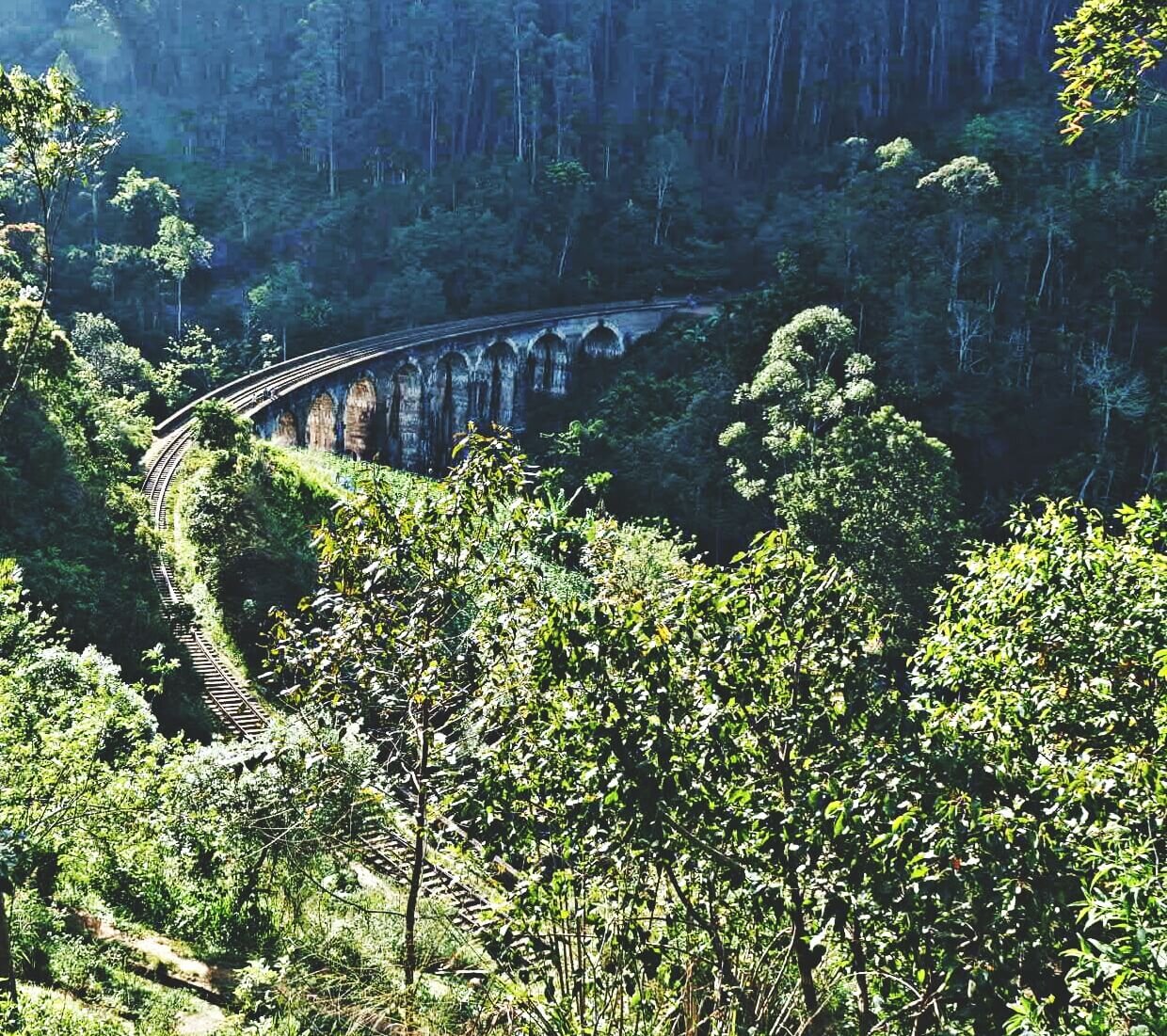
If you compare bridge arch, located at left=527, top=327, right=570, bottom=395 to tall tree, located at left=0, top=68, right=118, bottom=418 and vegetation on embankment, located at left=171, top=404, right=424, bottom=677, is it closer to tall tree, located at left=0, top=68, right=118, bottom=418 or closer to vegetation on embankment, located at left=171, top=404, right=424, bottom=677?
vegetation on embankment, located at left=171, top=404, right=424, bottom=677

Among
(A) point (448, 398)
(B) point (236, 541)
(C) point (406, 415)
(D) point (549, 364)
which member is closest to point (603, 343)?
(D) point (549, 364)

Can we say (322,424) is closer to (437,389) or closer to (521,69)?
(437,389)

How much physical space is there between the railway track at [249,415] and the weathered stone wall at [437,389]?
0.56 metres

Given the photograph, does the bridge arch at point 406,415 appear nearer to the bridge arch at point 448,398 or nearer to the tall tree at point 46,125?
the bridge arch at point 448,398

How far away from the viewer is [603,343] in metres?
58.6

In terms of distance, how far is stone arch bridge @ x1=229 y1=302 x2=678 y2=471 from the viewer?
45.6 m

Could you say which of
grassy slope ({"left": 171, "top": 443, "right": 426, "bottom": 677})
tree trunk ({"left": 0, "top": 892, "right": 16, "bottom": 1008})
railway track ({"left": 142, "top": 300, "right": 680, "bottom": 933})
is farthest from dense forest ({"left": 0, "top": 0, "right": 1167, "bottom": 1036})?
railway track ({"left": 142, "top": 300, "right": 680, "bottom": 933})

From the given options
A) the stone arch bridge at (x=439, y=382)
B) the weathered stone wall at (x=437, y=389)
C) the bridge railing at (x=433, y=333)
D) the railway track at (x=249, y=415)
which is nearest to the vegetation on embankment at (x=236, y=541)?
the railway track at (x=249, y=415)

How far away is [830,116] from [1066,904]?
7843 centimetres

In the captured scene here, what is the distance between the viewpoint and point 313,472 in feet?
121

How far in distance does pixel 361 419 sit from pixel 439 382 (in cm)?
475

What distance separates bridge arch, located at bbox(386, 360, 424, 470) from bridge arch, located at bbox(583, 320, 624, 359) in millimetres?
11616

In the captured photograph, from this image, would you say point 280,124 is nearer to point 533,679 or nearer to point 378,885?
point 378,885

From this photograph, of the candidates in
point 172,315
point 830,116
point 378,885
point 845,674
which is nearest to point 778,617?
point 845,674
